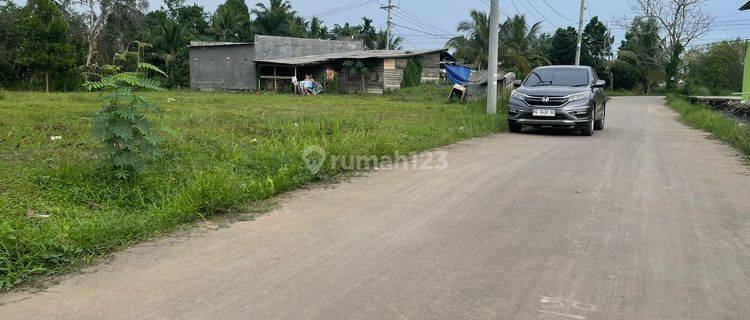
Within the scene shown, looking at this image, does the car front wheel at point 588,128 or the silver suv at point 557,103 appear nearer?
the silver suv at point 557,103

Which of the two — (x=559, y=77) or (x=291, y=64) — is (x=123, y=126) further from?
(x=291, y=64)

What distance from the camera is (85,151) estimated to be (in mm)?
7121

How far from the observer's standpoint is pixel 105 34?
41344 mm

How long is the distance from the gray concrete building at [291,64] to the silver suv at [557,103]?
20802mm

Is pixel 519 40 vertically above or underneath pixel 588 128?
above

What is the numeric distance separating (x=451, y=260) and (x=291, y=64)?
3222 centimetres

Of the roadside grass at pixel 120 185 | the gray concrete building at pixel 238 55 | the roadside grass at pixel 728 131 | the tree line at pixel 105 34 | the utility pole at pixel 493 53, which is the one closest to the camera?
the roadside grass at pixel 120 185

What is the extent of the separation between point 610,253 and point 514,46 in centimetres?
3947

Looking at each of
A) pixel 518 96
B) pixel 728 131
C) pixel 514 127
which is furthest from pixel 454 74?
pixel 728 131

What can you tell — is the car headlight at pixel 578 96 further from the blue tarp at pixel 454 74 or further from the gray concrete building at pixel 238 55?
the gray concrete building at pixel 238 55

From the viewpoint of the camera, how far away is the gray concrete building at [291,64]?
34.0 m

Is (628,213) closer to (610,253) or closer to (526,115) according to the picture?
(610,253)

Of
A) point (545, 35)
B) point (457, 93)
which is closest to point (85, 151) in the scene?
point (457, 93)

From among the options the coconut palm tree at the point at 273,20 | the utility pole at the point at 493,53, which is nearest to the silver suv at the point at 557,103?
the utility pole at the point at 493,53
